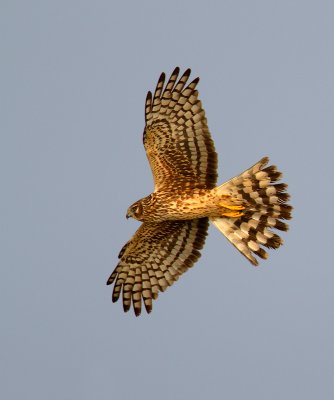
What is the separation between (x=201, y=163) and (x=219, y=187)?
15.8 inches

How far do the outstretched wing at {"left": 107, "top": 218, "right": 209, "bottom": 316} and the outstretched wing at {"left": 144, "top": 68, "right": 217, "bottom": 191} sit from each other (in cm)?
113

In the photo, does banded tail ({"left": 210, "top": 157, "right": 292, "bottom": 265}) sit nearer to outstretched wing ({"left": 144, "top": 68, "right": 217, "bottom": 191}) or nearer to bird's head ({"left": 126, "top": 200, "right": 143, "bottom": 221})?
outstretched wing ({"left": 144, "top": 68, "right": 217, "bottom": 191})

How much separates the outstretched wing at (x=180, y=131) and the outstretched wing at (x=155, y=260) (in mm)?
1129

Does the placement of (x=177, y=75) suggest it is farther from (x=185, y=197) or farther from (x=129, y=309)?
(x=129, y=309)

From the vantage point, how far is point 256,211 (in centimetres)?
1448

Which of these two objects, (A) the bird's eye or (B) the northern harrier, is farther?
(A) the bird's eye

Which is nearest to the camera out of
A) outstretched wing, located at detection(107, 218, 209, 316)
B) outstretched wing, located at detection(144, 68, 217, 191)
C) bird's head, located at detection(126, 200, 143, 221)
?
outstretched wing, located at detection(144, 68, 217, 191)

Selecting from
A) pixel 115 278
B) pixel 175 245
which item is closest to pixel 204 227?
pixel 175 245

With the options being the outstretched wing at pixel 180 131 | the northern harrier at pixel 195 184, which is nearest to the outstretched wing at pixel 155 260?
the northern harrier at pixel 195 184

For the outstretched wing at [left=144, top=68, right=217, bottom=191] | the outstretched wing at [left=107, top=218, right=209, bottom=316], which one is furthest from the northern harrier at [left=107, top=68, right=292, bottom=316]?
the outstretched wing at [left=107, top=218, right=209, bottom=316]

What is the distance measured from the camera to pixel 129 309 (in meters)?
15.2

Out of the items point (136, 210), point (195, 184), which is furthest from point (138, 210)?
point (195, 184)

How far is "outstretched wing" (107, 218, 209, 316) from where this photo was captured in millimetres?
15117

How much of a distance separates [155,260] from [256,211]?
5.77 feet
